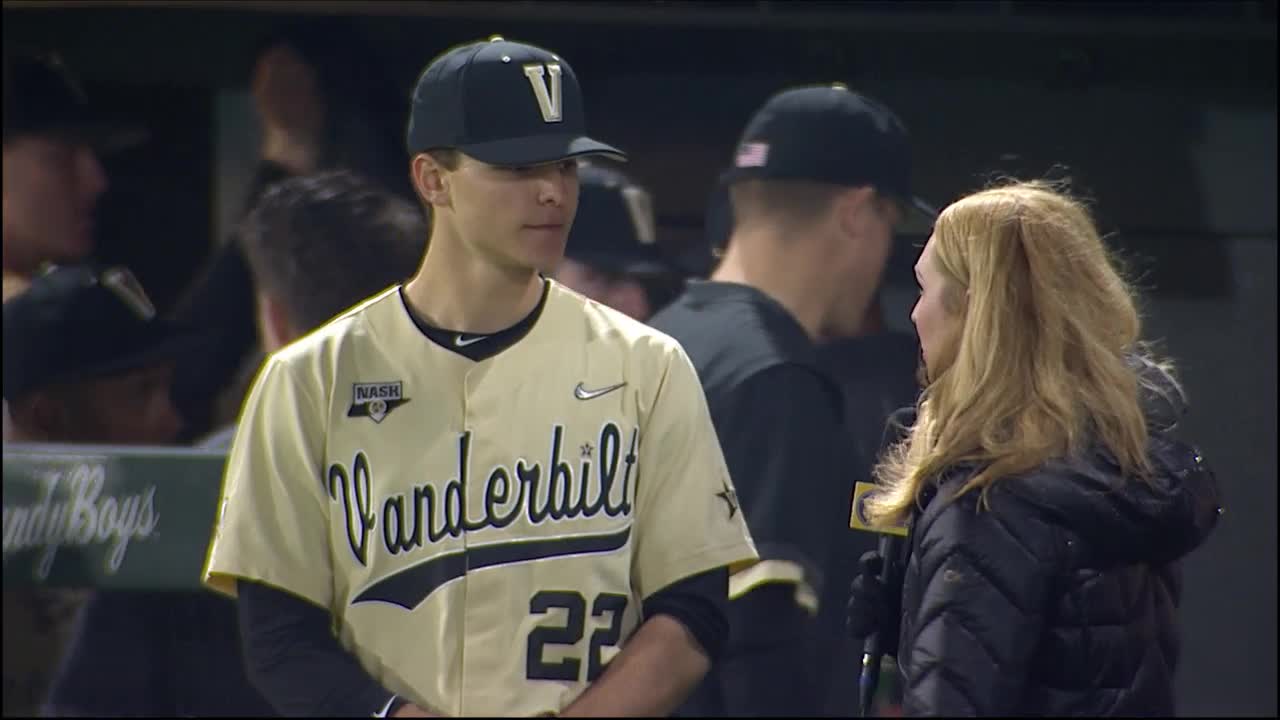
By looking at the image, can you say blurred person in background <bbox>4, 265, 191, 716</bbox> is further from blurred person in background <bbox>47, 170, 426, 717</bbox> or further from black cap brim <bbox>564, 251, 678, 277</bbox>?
black cap brim <bbox>564, 251, 678, 277</bbox>

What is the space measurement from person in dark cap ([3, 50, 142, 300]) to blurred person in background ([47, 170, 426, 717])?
22.3 inches

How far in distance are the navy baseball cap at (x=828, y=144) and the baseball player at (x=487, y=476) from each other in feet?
7.08

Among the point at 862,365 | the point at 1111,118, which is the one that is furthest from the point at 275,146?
the point at 1111,118

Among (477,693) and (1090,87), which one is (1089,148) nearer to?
(1090,87)

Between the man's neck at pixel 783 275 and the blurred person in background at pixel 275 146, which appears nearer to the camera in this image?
the man's neck at pixel 783 275

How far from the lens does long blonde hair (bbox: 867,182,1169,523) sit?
84.4 inches

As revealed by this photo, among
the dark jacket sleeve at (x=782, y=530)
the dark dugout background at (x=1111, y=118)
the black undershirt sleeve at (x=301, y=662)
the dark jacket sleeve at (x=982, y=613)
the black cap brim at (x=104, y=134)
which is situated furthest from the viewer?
the black cap brim at (x=104, y=134)

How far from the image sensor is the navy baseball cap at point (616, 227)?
486 cm

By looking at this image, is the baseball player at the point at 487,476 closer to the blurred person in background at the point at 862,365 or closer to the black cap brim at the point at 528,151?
the black cap brim at the point at 528,151

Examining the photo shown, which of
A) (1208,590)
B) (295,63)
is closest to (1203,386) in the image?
(1208,590)

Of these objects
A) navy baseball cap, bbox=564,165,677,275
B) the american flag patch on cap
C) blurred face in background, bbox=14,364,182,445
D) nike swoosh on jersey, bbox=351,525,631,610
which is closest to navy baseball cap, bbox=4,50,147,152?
blurred face in background, bbox=14,364,182,445

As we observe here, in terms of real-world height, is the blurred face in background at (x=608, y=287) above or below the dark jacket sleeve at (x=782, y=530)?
above

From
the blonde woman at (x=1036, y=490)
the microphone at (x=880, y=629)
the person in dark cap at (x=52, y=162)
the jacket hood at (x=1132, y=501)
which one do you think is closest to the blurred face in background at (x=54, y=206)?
the person in dark cap at (x=52, y=162)

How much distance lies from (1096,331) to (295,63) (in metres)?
3.55
